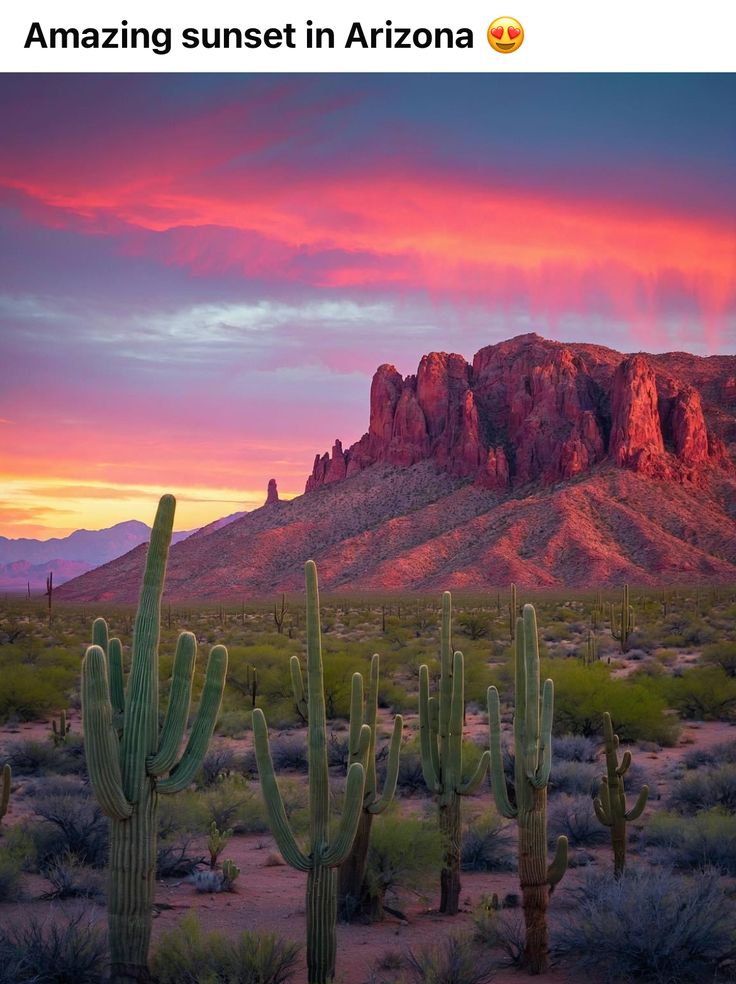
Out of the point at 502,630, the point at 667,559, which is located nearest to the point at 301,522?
the point at 667,559

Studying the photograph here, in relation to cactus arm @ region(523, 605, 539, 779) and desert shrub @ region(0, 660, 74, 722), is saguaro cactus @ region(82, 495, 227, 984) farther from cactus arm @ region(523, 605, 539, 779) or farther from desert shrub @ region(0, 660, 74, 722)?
desert shrub @ region(0, 660, 74, 722)

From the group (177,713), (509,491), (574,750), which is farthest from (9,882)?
(509,491)

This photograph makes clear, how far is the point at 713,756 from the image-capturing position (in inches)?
573

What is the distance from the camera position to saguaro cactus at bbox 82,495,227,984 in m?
6.31

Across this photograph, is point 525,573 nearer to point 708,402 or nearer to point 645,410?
point 645,410

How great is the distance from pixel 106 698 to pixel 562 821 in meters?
6.71

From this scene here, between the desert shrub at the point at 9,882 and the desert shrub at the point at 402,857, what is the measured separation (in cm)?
318

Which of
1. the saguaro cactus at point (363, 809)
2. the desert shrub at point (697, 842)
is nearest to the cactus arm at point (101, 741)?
the saguaro cactus at point (363, 809)

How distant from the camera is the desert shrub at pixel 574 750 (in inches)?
575

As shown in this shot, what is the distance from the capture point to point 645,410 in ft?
383

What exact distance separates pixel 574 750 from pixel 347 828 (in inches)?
343

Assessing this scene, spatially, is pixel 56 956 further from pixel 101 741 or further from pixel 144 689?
pixel 144 689

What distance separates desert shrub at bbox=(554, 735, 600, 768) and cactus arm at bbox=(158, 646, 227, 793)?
27.8 feet

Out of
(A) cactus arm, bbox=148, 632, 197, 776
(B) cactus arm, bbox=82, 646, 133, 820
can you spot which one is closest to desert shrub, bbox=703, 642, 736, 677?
(A) cactus arm, bbox=148, 632, 197, 776
